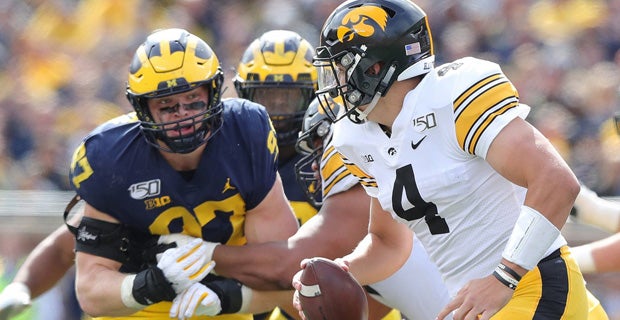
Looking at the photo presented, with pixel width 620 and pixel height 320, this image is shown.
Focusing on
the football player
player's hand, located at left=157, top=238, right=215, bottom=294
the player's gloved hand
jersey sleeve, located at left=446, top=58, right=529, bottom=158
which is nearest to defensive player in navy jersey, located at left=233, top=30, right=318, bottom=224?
player's hand, located at left=157, top=238, right=215, bottom=294

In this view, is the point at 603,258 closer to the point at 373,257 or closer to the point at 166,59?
the point at 373,257

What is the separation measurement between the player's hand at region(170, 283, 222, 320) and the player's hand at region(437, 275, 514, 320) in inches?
48.7

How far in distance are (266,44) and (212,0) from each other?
11.9 ft

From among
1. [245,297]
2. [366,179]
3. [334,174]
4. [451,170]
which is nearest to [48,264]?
[245,297]

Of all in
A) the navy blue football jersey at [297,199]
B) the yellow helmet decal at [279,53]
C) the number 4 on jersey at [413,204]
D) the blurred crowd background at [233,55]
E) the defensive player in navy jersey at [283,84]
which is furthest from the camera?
the blurred crowd background at [233,55]

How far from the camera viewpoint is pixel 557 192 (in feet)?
8.39

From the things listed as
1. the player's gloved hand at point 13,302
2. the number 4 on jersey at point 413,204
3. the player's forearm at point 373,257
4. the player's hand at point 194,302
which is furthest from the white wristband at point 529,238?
the player's gloved hand at point 13,302

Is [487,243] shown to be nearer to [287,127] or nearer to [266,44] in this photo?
[287,127]

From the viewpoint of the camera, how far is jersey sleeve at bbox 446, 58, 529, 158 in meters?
2.66

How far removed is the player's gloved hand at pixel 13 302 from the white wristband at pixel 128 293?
2.15ft

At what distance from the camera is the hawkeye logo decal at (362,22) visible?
2.93 m

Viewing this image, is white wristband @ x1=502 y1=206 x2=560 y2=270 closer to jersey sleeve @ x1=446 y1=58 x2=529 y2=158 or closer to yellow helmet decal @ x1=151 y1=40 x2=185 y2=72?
jersey sleeve @ x1=446 y1=58 x2=529 y2=158

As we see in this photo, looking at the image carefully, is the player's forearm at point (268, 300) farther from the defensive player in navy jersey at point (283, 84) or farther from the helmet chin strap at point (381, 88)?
the helmet chin strap at point (381, 88)

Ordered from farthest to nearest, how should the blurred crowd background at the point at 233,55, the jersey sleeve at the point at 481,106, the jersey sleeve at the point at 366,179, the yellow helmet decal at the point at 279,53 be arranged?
the blurred crowd background at the point at 233,55
the yellow helmet decal at the point at 279,53
the jersey sleeve at the point at 366,179
the jersey sleeve at the point at 481,106
